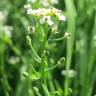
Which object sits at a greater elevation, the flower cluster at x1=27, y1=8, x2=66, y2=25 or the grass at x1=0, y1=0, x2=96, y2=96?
the flower cluster at x1=27, y1=8, x2=66, y2=25

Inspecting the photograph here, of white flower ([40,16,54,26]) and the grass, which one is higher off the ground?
white flower ([40,16,54,26])

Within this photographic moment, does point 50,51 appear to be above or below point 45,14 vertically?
below

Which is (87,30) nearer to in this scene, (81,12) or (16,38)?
(81,12)

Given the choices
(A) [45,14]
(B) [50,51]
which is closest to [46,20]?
(A) [45,14]

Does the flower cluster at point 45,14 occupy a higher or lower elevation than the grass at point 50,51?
higher

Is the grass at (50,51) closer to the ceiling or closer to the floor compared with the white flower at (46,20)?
closer to the floor

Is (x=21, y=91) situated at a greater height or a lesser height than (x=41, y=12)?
lesser

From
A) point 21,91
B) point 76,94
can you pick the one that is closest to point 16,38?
point 21,91

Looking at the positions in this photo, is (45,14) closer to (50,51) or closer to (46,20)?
(46,20)
